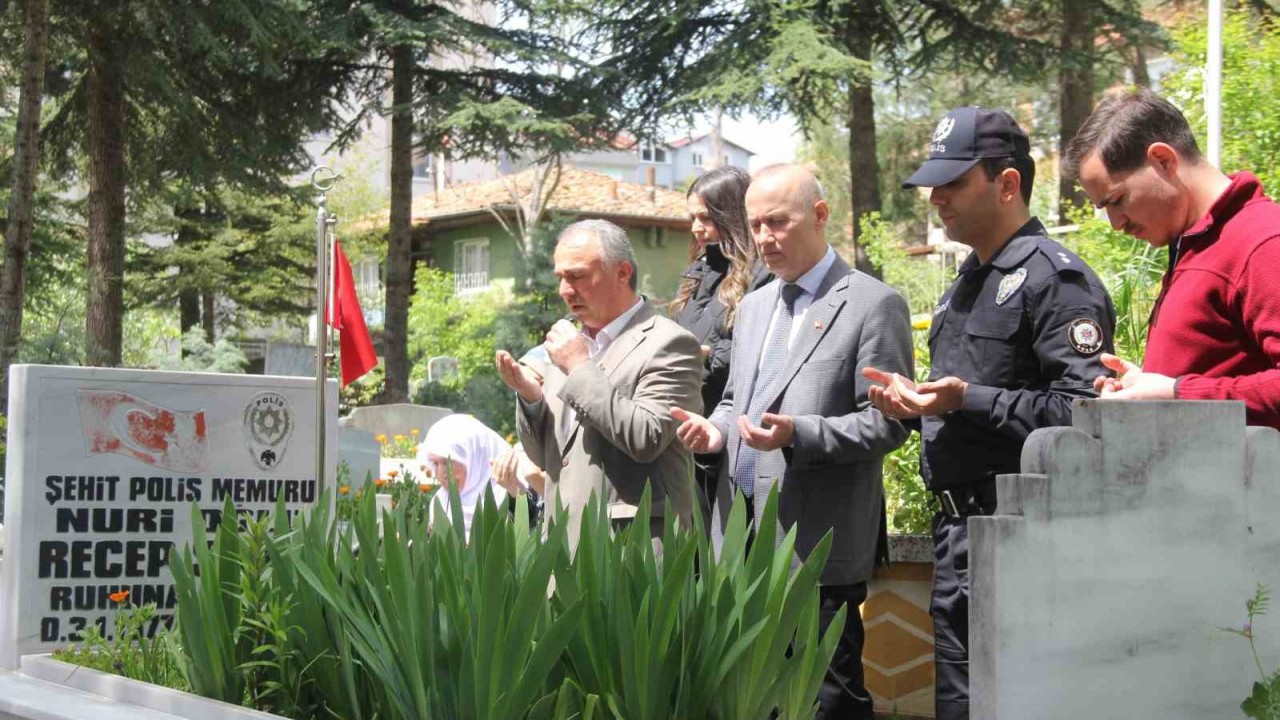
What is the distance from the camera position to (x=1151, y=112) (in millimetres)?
3260

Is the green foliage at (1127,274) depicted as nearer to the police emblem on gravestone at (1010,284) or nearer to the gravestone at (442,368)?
the police emblem on gravestone at (1010,284)

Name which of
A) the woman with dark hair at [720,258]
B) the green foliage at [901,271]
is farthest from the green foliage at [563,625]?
the green foliage at [901,271]

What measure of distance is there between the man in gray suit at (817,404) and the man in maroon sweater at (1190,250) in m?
0.78

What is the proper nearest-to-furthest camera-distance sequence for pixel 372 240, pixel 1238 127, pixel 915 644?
pixel 915 644 → pixel 1238 127 → pixel 372 240

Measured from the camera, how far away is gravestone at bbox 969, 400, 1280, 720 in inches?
110

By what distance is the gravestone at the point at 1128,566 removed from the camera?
9.13 feet

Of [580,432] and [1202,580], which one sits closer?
[1202,580]

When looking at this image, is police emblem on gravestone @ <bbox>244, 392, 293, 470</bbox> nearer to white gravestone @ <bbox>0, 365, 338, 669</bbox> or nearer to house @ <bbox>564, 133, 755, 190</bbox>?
white gravestone @ <bbox>0, 365, 338, 669</bbox>

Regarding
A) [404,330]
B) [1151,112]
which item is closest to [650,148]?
[404,330]

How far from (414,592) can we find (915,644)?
258cm

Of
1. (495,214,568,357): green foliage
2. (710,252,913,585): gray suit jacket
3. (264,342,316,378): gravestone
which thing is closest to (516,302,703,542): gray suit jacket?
(710,252,913,585): gray suit jacket

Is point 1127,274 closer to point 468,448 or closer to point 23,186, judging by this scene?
point 468,448

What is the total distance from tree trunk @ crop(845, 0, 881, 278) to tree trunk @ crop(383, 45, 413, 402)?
25.5ft

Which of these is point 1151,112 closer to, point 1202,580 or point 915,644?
point 1202,580
